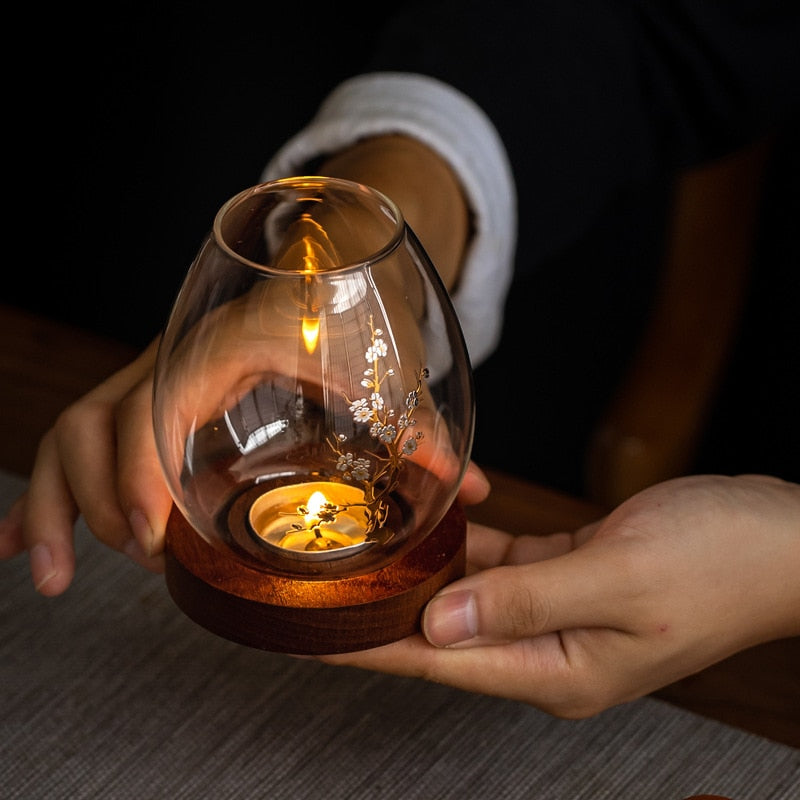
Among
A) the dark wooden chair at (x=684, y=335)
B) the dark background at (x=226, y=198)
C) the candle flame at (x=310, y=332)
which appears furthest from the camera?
the dark background at (x=226, y=198)

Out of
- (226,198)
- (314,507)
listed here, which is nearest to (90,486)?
(314,507)

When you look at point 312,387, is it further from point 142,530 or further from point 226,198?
point 226,198

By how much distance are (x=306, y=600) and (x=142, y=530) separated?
82mm

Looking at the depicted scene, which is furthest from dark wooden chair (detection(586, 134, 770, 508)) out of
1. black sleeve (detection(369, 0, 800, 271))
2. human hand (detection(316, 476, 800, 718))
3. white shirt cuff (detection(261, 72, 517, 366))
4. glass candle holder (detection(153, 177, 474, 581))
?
glass candle holder (detection(153, 177, 474, 581))

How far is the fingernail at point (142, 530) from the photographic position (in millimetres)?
443

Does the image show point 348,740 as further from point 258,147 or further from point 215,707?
point 258,147

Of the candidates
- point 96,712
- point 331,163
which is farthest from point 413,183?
point 96,712

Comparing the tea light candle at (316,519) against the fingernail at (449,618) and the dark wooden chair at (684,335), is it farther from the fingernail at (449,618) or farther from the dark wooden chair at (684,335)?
the dark wooden chair at (684,335)

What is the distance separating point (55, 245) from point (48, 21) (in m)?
0.26

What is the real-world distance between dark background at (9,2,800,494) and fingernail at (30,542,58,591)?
0.68m

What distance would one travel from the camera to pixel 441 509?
1.38 ft

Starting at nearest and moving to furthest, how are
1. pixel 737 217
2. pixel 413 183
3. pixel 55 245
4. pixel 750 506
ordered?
pixel 750 506 → pixel 413 183 → pixel 737 217 → pixel 55 245

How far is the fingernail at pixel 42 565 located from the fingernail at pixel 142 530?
0.06 m

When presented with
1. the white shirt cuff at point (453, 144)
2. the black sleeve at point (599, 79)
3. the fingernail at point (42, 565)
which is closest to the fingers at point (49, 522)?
the fingernail at point (42, 565)
